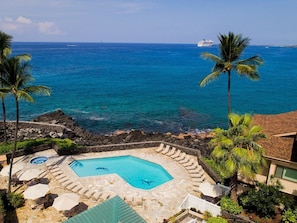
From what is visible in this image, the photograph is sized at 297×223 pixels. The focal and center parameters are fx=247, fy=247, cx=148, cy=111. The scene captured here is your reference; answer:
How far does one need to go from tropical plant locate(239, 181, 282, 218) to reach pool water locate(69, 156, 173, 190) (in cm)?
771

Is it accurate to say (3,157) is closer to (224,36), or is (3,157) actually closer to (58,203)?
(58,203)

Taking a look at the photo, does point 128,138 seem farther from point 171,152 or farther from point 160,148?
point 171,152

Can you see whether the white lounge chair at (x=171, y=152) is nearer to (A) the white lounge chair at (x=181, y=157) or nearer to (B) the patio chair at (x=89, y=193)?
(A) the white lounge chair at (x=181, y=157)

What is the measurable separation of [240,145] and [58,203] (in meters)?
13.7

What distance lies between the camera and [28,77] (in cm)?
1967

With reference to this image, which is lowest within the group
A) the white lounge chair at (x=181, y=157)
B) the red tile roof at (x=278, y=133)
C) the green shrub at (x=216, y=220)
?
the white lounge chair at (x=181, y=157)

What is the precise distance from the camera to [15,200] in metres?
19.2

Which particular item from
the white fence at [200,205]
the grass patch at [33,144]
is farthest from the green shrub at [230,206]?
the grass patch at [33,144]

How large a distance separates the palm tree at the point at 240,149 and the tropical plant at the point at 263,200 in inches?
144

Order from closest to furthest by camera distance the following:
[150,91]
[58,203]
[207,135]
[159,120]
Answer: [58,203], [207,135], [159,120], [150,91]

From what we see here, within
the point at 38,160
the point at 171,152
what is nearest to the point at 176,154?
the point at 171,152

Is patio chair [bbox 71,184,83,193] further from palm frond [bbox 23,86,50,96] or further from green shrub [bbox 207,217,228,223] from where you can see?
green shrub [bbox 207,217,228,223]

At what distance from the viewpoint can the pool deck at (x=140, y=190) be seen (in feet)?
65.0

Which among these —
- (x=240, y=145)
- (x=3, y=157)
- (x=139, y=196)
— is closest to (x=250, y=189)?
(x=240, y=145)
